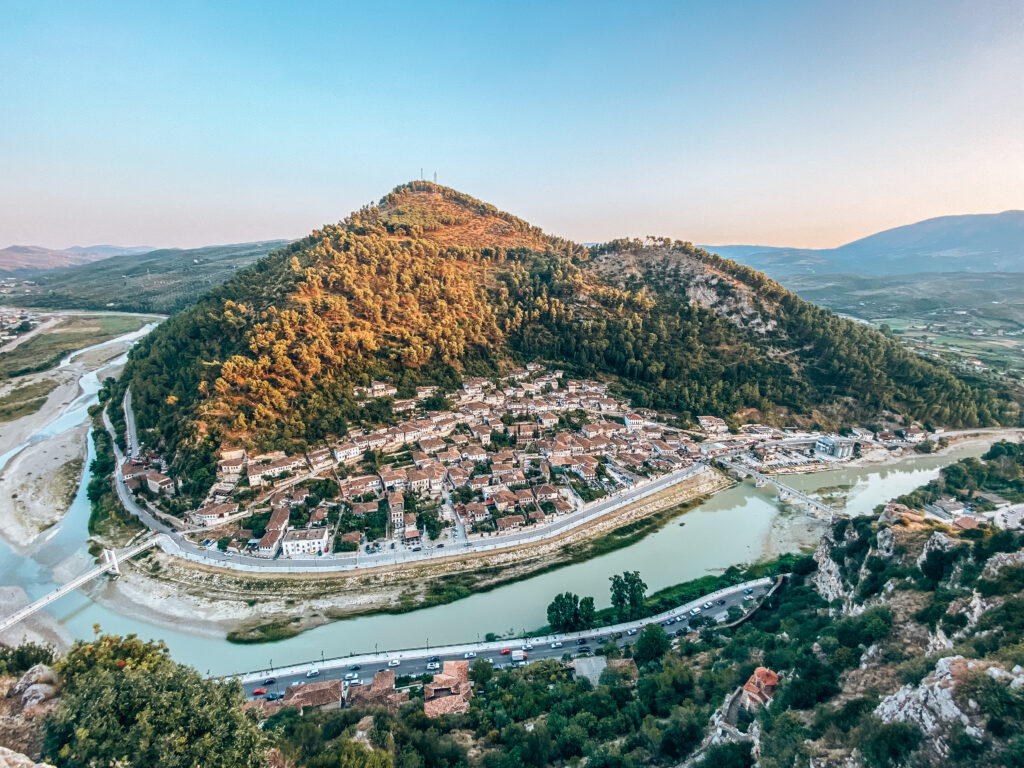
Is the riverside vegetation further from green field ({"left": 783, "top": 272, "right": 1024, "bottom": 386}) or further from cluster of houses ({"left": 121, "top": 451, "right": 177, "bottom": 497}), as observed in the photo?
green field ({"left": 783, "top": 272, "right": 1024, "bottom": 386})

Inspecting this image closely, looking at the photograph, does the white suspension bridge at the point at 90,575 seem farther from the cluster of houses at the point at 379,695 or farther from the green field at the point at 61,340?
the green field at the point at 61,340

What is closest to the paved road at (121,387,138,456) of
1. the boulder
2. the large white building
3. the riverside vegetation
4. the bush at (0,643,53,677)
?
the large white building

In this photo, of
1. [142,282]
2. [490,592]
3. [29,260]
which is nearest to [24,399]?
[490,592]

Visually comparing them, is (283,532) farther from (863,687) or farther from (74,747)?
(863,687)

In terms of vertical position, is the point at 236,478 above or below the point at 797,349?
below

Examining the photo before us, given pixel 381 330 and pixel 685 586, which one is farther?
pixel 381 330

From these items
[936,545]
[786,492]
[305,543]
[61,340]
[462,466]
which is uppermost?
[61,340]

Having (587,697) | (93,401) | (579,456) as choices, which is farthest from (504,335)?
(93,401)

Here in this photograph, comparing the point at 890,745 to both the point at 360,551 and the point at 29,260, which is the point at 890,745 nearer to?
the point at 360,551
